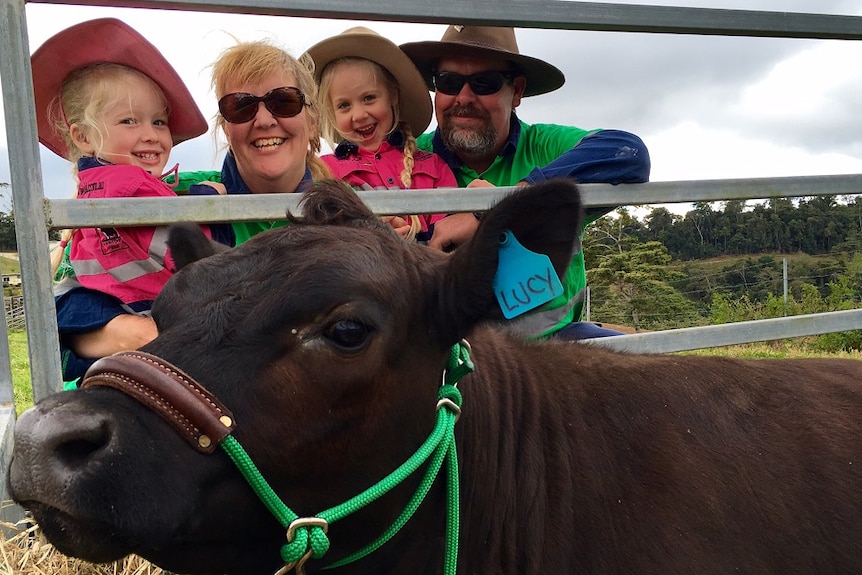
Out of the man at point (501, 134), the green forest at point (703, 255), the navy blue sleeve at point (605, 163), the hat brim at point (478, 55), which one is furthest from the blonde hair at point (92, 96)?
the green forest at point (703, 255)

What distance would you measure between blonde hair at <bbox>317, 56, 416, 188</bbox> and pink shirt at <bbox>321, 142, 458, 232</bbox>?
0.23ft

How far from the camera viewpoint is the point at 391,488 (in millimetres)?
1979

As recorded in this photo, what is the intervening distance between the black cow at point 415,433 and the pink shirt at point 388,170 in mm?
1732

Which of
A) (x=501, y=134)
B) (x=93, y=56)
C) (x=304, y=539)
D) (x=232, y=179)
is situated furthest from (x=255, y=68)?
(x=304, y=539)

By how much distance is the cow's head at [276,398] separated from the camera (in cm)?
156

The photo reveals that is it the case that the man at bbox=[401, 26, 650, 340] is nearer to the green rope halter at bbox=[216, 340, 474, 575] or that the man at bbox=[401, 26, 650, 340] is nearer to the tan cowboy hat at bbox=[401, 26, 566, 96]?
the tan cowboy hat at bbox=[401, 26, 566, 96]

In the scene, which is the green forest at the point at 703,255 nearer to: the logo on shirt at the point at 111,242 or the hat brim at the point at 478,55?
the hat brim at the point at 478,55

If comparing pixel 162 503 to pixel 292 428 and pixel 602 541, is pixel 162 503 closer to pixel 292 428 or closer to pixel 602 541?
pixel 292 428

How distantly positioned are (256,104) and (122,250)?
1.06 meters

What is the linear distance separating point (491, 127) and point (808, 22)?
2.01 meters

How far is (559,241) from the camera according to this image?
2.29m

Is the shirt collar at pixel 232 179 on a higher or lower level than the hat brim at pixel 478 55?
lower

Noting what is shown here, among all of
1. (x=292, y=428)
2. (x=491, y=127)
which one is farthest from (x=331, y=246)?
(x=491, y=127)

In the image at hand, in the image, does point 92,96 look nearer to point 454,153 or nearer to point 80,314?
point 80,314
